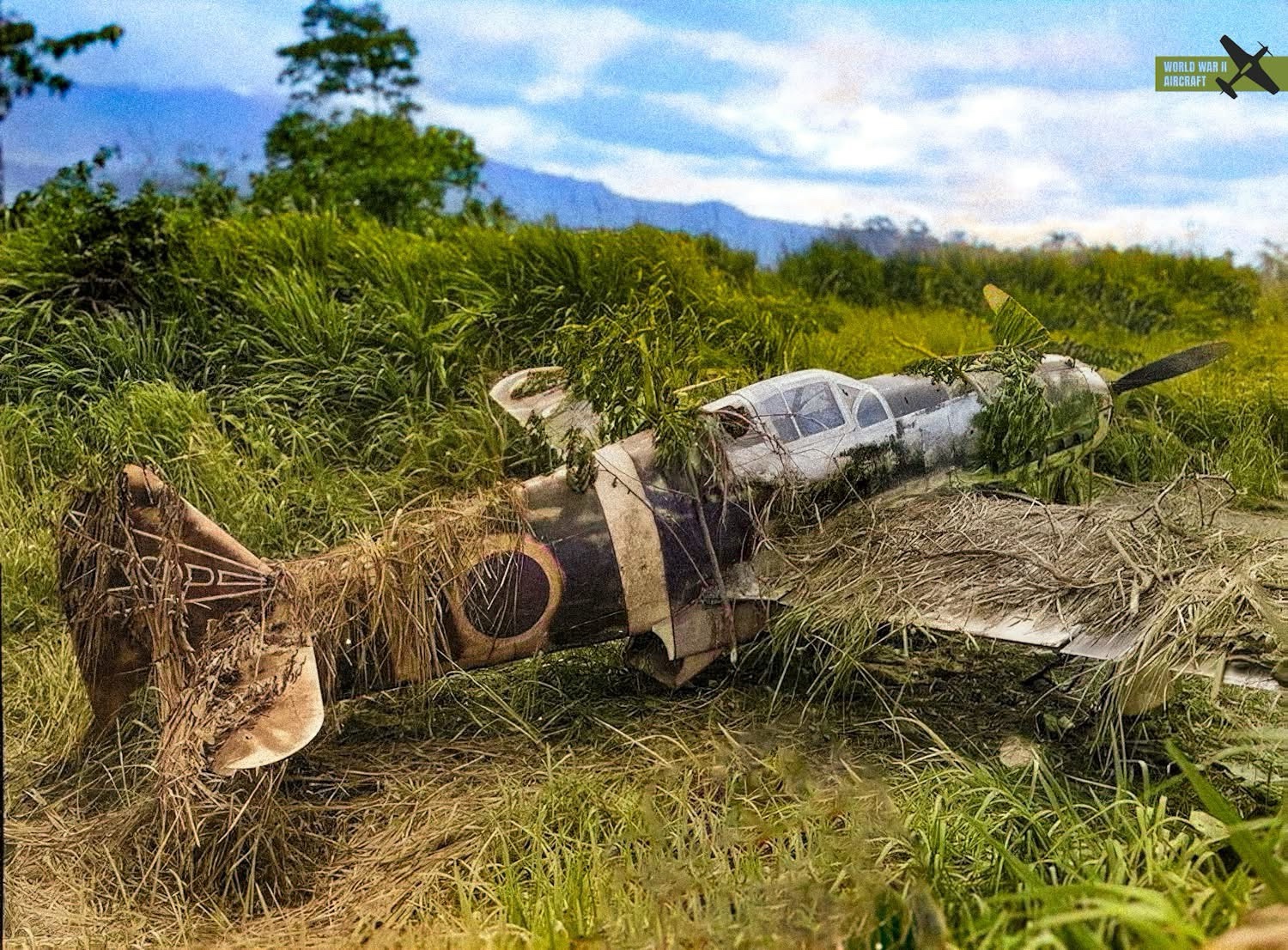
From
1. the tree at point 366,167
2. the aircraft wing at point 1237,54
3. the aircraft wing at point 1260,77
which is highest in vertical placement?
the tree at point 366,167

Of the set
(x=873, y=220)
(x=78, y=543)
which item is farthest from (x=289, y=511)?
(x=873, y=220)

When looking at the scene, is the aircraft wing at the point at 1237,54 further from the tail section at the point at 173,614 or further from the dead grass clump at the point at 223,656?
the tail section at the point at 173,614

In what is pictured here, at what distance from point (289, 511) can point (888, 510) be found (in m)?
2.64

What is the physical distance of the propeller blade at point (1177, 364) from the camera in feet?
18.3

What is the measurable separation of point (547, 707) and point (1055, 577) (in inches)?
77.1

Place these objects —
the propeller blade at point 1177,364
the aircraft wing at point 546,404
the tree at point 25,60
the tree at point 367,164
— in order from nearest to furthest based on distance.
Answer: the tree at point 25,60
the aircraft wing at point 546,404
the propeller blade at point 1177,364
the tree at point 367,164

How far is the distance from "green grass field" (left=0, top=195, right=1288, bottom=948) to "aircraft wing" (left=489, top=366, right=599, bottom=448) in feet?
0.58

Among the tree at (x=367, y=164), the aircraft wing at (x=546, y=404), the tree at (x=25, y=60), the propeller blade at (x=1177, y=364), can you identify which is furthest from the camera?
the tree at (x=367, y=164)

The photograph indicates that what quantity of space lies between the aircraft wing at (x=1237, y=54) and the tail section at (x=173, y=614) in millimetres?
3685

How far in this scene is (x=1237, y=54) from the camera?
3.83 metres

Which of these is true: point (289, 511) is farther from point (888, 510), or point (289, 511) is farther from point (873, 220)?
point (873, 220)

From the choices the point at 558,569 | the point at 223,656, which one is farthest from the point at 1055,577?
the point at 223,656

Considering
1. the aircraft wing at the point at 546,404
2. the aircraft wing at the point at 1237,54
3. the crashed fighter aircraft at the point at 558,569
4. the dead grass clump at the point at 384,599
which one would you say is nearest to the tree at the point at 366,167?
the aircraft wing at the point at 546,404

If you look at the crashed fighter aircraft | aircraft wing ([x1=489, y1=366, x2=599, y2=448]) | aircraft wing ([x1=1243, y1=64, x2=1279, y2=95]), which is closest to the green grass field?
aircraft wing ([x1=489, y1=366, x2=599, y2=448])
